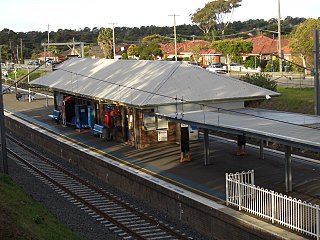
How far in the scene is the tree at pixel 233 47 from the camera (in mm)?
65625

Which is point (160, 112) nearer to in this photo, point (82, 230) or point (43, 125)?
point (82, 230)

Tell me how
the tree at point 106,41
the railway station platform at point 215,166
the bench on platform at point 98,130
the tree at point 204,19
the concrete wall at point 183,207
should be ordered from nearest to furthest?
the concrete wall at point 183,207
the railway station platform at point 215,166
the bench on platform at point 98,130
the tree at point 106,41
the tree at point 204,19

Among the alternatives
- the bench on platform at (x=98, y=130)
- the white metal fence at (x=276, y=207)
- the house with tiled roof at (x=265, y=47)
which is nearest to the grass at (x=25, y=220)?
the white metal fence at (x=276, y=207)

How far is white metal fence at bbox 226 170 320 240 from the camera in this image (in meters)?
12.1

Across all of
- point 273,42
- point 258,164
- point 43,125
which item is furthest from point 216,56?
point 258,164

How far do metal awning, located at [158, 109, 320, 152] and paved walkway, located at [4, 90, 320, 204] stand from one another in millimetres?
1734

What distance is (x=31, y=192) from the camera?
20.3m

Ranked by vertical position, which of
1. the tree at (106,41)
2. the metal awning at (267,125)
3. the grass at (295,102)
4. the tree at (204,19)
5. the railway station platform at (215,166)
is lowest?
the railway station platform at (215,166)

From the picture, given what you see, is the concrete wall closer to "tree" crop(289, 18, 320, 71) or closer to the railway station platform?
the railway station platform

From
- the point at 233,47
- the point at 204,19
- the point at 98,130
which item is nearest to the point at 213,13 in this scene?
the point at 204,19

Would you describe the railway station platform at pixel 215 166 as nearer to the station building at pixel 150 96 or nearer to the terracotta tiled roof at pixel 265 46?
the station building at pixel 150 96

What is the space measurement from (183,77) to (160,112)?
10.1 feet

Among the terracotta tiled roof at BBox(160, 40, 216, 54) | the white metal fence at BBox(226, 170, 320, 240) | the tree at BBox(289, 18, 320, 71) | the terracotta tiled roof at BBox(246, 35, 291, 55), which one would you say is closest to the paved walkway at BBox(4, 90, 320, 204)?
the white metal fence at BBox(226, 170, 320, 240)

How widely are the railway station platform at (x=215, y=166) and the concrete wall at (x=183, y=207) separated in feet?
2.11
